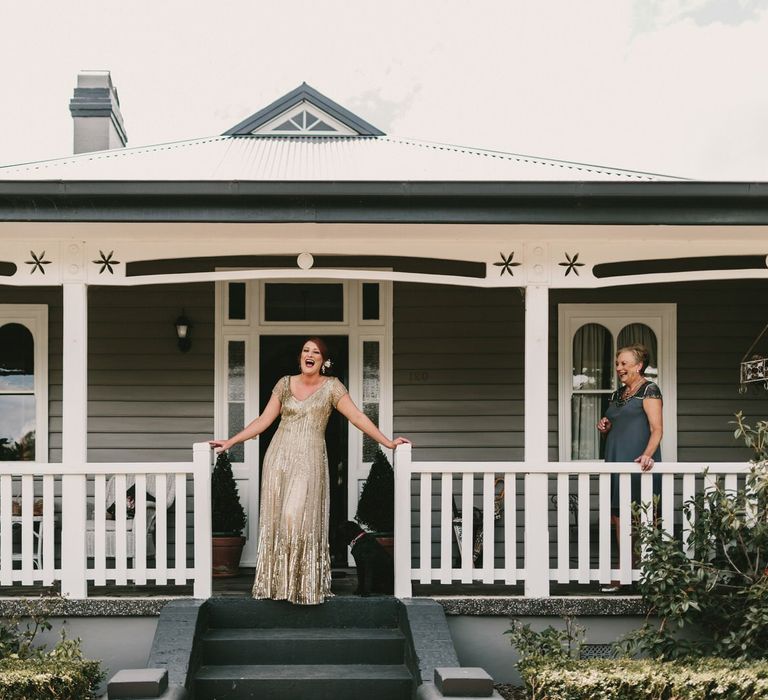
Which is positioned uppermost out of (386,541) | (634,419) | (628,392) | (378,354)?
(378,354)

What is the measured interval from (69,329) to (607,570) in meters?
3.86

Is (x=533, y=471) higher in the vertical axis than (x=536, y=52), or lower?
lower

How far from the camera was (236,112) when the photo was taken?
1754 inches

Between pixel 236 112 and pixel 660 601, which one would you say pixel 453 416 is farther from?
pixel 236 112

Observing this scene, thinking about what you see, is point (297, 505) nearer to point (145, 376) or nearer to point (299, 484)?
point (299, 484)

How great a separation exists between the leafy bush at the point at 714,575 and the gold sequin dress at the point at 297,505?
6.56 ft

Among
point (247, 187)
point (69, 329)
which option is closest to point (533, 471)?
point (247, 187)

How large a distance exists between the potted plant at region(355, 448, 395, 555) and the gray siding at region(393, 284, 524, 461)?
0.60 meters

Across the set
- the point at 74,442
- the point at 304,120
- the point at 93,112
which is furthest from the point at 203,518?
the point at 93,112

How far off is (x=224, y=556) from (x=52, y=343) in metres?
2.49

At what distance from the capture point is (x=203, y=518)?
6.03 meters

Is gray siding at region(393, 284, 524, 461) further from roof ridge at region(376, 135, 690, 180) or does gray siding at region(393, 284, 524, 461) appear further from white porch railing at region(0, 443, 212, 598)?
white porch railing at region(0, 443, 212, 598)

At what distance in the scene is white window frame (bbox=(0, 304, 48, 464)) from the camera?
809cm

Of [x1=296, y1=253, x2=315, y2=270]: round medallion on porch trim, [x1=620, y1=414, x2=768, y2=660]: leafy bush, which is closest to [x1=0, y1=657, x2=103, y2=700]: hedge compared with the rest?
[x1=296, y1=253, x2=315, y2=270]: round medallion on porch trim
